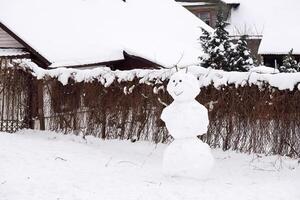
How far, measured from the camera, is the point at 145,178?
777 centimetres

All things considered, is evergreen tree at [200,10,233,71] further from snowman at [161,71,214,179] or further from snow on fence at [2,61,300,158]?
snowman at [161,71,214,179]

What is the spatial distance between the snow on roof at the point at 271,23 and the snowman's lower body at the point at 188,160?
15247 millimetres

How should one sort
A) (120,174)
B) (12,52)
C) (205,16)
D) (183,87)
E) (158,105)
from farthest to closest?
(205,16)
(12,52)
(158,105)
(120,174)
(183,87)

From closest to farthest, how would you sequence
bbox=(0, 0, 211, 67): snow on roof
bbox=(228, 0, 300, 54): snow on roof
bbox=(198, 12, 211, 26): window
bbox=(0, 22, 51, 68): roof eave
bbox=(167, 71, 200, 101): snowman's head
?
bbox=(167, 71, 200, 101): snowman's head
bbox=(0, 22, 51, 68): roof eave
bbox=(0, 0, 211, 67): snow on roof
bbox=(228, 0, 300, 54): snow on roof
bbox=(198, 12, 211, 26): window

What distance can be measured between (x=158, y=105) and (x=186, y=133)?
2.70 metres

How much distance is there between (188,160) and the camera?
7.70 meters

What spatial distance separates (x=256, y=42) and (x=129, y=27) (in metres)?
12.1

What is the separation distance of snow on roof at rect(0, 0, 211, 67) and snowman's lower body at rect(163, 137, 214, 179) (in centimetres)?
845

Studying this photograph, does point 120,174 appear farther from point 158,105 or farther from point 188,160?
point 158,105

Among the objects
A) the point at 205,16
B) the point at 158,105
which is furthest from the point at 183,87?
the point at 205,16

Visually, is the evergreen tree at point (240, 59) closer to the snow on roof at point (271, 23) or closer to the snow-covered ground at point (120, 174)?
the snow-covered ground at point (120, 174)

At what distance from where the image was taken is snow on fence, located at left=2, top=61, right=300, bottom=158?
365 inches

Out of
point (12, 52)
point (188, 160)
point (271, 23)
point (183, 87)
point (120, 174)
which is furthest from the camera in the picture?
point (271, 23)

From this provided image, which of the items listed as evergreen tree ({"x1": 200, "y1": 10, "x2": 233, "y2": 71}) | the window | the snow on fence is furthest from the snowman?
the window
